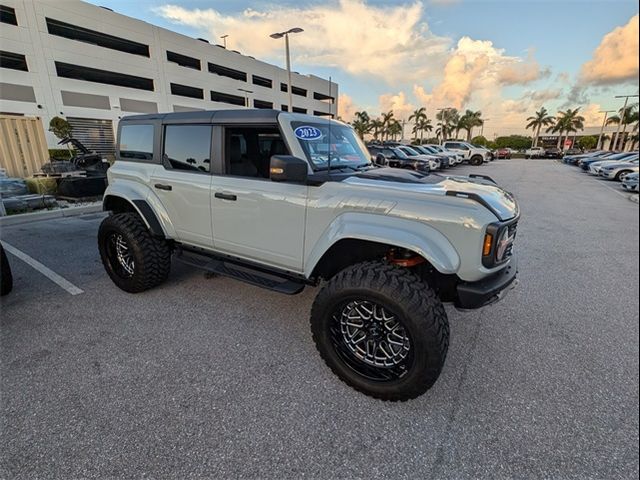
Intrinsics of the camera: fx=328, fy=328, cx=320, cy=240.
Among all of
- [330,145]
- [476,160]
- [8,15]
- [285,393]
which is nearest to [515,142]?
[476,160]

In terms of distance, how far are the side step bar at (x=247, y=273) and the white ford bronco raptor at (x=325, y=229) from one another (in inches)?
0.6

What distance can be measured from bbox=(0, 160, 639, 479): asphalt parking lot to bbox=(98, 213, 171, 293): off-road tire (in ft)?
0.62

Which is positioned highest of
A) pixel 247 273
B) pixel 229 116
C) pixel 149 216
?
pixel 229 116

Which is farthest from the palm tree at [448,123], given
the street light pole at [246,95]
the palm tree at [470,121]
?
the street light pole at [246,95]

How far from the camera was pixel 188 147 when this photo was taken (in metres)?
3.27

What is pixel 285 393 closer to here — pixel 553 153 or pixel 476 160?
pixel 476 160

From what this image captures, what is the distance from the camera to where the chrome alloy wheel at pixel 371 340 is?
224 centimetres

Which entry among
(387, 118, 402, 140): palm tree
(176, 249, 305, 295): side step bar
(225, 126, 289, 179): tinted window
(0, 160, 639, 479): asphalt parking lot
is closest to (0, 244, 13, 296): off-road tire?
(0, 160, 639, 479): asphalt parking lot

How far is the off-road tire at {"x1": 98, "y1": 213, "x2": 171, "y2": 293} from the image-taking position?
349 centimetres

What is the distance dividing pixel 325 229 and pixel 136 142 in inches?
106

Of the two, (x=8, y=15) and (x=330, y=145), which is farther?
(x=8, y=15)

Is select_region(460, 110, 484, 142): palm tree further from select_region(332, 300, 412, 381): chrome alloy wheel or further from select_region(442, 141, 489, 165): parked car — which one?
select_region(332, 300, 412, 381): chrome alloy wheel

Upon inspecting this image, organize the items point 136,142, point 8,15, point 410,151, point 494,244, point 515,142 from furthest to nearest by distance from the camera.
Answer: point 515,142
point 8,15
point 410,151
point 136,142
point 494,244

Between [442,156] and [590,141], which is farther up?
[590,141]
